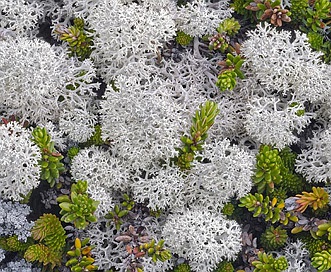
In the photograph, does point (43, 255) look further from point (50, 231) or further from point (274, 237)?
point (274, 237)

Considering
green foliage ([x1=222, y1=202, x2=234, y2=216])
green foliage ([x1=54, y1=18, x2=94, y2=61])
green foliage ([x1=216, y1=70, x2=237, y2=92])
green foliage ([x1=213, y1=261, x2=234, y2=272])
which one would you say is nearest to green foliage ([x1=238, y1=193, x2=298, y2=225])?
green foliage ([x1=222, y1=202, x2=234, y2=216])

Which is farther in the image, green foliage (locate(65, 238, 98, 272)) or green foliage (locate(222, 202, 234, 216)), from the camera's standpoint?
green foliage (locate(222, 202, 234, 216))

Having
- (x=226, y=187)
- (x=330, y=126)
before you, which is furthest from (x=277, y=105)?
(x=226, y=187)

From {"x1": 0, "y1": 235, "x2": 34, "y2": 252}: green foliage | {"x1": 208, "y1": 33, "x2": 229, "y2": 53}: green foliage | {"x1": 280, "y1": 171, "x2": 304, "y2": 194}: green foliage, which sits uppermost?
{"x1": 208, "y1": 33, "x2": 229, "y2": 53}: green foliage

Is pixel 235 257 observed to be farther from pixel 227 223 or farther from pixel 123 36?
pixel 123 36

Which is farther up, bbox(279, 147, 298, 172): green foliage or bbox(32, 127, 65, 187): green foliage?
bbox(279, 147, 298, 172): green foliage

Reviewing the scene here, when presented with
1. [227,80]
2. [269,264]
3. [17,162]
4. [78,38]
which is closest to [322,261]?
[269,264]

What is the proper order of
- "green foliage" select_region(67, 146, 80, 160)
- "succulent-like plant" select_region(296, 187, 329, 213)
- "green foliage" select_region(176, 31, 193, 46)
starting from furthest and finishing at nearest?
"green foliage" select_region(176, 31, 193, 46) → "green foliage" select_region(67, 146, 80, 160) → "succulent-like plant" select_region(296, 187, 329, 213)

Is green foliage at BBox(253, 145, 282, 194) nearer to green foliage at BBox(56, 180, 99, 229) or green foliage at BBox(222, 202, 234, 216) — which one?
green foliage at BBox(222, 202, 234, 216)
